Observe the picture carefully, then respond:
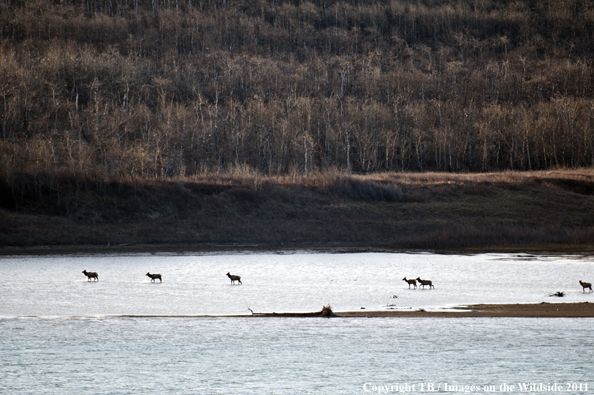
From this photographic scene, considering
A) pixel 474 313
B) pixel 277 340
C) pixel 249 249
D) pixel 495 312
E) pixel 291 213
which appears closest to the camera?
pixel 277 340

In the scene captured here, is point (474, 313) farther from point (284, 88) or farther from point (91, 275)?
point (284, 88)

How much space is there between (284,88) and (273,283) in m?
96.6

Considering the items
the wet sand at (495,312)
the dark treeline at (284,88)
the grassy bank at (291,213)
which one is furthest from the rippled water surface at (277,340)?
the dark treeline at (284,88)

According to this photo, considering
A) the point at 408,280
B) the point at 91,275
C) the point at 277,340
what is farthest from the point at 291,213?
the point at 277,340

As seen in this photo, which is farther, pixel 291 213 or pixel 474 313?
pixel 291 213

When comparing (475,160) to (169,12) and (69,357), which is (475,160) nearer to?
(69,357)

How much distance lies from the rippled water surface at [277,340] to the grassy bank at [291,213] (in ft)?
57.7

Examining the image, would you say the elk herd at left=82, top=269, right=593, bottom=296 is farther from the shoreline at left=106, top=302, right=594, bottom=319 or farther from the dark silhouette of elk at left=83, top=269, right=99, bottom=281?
the shoreline at left=106, top=302, right=594, bottom=319

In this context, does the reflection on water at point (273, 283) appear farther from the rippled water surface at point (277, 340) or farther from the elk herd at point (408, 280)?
the elk herd at point (408, 280)

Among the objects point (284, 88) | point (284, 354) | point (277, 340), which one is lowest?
point (284, 354)

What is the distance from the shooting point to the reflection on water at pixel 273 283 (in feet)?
71.7

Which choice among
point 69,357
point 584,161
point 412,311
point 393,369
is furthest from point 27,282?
point 584,161

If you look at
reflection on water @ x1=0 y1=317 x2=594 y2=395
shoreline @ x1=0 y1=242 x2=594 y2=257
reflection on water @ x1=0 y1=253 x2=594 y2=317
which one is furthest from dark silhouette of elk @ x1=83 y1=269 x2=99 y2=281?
shoreline @ x1=0 y1=242 x2=594 y2=257

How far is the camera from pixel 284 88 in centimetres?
12069
